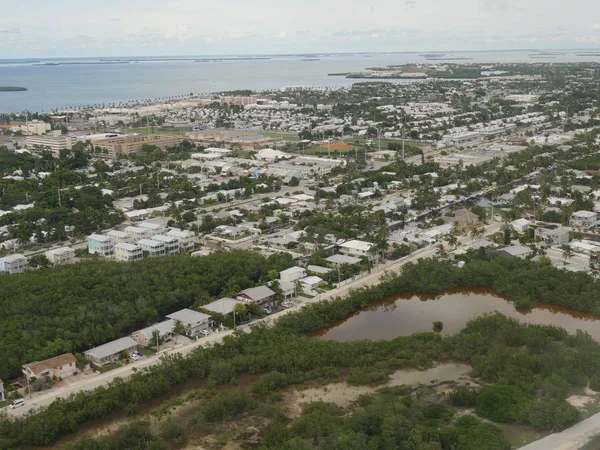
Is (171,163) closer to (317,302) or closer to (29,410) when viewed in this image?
(317,302)

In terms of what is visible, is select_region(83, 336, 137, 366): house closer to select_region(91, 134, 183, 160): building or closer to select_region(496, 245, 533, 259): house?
select_region(496, 245, 533, 259): house

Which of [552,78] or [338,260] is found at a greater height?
[552,78]

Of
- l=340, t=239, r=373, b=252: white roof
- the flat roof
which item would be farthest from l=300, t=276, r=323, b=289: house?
the flat roof

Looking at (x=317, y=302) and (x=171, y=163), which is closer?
(x=317, y=302)

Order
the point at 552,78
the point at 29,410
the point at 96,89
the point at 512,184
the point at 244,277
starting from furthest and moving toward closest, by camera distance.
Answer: the point at 96,89 → the point at 552,78 → the point at 512,184 → the point at 244,277 → the point at 29,410

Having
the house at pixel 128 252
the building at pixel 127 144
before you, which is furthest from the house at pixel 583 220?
the building at pixel 127 144

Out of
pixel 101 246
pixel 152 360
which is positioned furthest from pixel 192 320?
pixel 101 246

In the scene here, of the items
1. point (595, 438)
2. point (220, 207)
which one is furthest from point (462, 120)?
point (595, 438)
